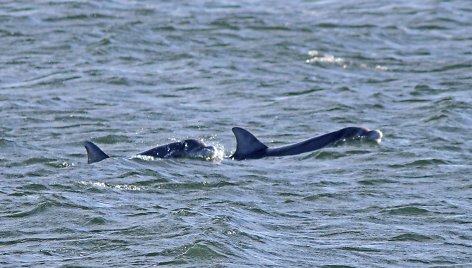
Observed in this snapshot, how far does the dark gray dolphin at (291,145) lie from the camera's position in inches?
760

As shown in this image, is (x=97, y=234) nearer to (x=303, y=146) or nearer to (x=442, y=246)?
(x=442, y=246)

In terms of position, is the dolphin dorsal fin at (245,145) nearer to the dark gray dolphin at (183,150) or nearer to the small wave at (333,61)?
the dark gray dolphin at (183,150)

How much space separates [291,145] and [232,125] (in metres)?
2.32

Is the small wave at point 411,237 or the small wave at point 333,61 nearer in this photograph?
the small wave at point 411,237

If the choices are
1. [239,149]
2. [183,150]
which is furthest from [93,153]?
[239,149]

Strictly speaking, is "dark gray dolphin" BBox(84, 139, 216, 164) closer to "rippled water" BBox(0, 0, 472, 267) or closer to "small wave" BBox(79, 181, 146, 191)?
"rippled water" BBox(0, 0, 472, 267)

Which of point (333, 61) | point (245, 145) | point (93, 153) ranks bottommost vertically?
point (333, 61)

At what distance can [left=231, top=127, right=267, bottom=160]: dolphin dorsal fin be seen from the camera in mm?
19281

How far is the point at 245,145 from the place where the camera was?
762 inches

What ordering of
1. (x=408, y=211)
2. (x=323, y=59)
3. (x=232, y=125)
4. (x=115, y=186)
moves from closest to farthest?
1. (x=408, y=211)
2. (x=115, y=186)
3. (x=232, y=125)
4. (x=323, y=59)

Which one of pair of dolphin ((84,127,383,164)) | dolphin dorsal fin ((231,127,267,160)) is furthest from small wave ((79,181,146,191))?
dolphin dorsal fin ((231,127,267,160))

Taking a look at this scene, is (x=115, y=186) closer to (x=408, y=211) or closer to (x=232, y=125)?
(x=408, y=211)

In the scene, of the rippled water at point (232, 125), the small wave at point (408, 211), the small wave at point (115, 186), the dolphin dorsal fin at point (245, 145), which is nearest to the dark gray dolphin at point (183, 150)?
the rippled water at point (232, 125)

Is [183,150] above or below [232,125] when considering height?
above
